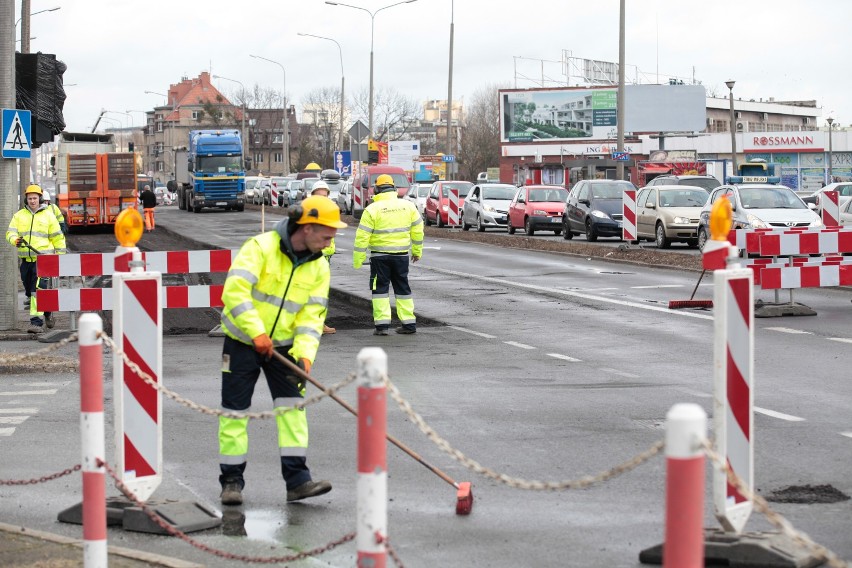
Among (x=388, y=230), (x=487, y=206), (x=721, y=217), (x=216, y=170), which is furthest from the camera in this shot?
(x=216, y=170)

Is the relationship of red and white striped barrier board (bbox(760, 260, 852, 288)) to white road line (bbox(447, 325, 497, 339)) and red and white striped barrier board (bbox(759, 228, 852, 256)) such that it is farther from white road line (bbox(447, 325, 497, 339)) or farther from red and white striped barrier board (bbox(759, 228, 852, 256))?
white road line (bbox(447, 325, 497, 339))

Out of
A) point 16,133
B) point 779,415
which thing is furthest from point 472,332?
point 779,415

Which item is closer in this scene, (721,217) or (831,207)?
(721,217)

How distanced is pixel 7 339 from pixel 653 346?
24.3ft

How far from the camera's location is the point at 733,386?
18.8ft

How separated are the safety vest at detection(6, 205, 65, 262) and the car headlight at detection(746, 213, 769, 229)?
14831 millimetres

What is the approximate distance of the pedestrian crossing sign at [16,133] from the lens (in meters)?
15.5

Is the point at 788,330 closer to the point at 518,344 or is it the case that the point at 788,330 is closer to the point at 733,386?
the point at 518,344

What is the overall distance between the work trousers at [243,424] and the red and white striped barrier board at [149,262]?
716cm

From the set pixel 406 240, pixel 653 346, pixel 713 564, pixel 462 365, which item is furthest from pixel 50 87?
pixel 713 564

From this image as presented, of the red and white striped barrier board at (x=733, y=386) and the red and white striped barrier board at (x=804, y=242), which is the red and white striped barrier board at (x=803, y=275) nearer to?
the red and white striped barrier board at (x=804, y=242)

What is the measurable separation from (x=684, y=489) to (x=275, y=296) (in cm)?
405

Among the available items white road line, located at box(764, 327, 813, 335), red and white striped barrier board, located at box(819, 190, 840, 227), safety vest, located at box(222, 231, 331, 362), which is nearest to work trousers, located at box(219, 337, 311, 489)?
safety vest, located at box(222, 231, 331, 362)

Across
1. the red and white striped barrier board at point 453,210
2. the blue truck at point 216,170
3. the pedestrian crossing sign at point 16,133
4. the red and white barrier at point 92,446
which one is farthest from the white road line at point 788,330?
the blue truck at point 216,170
